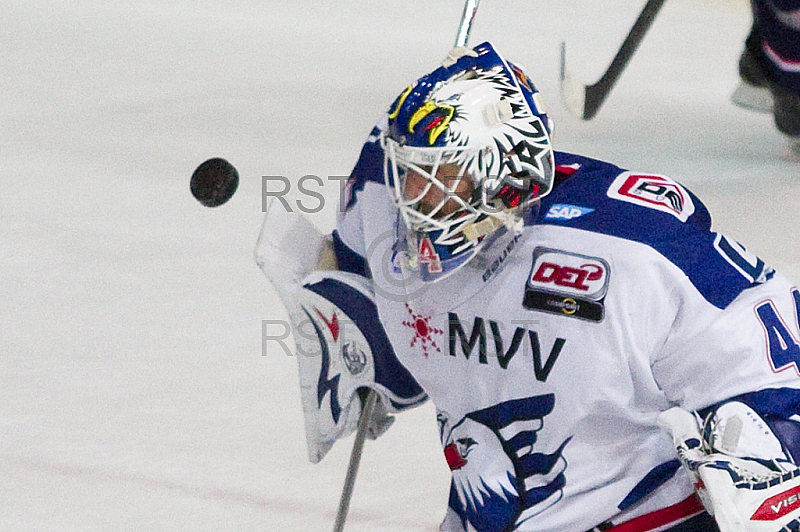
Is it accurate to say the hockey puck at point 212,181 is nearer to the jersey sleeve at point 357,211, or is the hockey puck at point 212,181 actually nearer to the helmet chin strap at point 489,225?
the jersey sleeve at point 357,211

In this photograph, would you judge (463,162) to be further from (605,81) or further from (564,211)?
(605,81)

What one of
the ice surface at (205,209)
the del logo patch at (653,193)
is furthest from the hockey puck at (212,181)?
the ice surface at (205,209)

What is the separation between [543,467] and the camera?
1702mm

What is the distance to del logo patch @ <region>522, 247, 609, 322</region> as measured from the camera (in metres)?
1.58

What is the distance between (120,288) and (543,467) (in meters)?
1.95

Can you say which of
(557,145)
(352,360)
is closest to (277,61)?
(557,145)

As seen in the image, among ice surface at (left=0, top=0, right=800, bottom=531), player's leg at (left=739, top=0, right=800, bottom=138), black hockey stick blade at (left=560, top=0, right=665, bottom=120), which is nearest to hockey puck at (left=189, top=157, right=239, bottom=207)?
ice surface at (left=0, top=0, right=800, bottom=531)

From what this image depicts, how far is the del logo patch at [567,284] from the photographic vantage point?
5.17 ft

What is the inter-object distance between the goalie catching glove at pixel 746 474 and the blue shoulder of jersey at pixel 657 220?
151 millimetres

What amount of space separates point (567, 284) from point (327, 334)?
53 centimetres

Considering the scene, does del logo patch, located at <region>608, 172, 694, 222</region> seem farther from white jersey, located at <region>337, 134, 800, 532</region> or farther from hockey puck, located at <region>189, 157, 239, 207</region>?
hockey puck, located at <region>189, 157, 239, 207</region>

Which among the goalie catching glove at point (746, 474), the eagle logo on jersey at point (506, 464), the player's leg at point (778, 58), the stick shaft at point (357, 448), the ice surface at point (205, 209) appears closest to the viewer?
the goalie catching glove at point (746, 474)

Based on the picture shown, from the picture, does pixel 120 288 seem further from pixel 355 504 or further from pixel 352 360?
pixel 352 360

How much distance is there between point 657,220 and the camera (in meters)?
1.59
